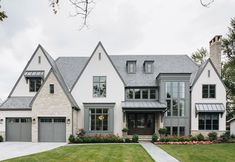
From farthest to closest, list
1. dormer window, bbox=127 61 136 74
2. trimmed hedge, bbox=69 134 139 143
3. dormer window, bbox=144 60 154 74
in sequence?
1. dormer window, bbox=127 61 136 74
2. dormer window, bbox=144 60 154 74
3. trimmed hedge, bbox=69 134 139 143

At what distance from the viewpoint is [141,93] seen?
29.9m

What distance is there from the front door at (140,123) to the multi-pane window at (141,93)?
1867mm

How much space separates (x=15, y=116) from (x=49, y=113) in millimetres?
3721

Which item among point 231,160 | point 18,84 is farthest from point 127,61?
point 231,160

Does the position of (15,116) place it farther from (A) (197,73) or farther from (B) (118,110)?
(A) (197,73)

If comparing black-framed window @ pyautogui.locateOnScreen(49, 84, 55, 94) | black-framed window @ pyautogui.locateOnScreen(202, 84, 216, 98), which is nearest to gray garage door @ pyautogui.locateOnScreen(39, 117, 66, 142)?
black-framed window @ pyautogui.locateOnScreen(49, 84, 55, 94)

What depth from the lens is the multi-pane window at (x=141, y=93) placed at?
2980 centimetres

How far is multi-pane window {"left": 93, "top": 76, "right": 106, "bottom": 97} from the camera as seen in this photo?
29.1m

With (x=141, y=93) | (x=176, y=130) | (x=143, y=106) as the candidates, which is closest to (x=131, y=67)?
(x=141, y=93)

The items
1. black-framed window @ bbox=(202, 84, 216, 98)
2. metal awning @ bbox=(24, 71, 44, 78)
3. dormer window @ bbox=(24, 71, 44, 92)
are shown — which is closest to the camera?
black-framed window @ bbox=(202, 84, 216, 98)

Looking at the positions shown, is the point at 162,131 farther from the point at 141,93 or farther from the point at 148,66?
the point at 148,66

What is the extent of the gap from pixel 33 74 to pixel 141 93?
39.2 feet

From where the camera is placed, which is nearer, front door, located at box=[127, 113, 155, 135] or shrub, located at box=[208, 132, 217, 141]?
shrub, located at box=[208, 132, 217, 141]

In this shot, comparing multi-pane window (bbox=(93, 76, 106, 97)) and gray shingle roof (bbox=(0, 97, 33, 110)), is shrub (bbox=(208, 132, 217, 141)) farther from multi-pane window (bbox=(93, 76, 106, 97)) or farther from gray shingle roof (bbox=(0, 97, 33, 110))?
gray shingle roof (bbox=(0, 97, 33, 110))
